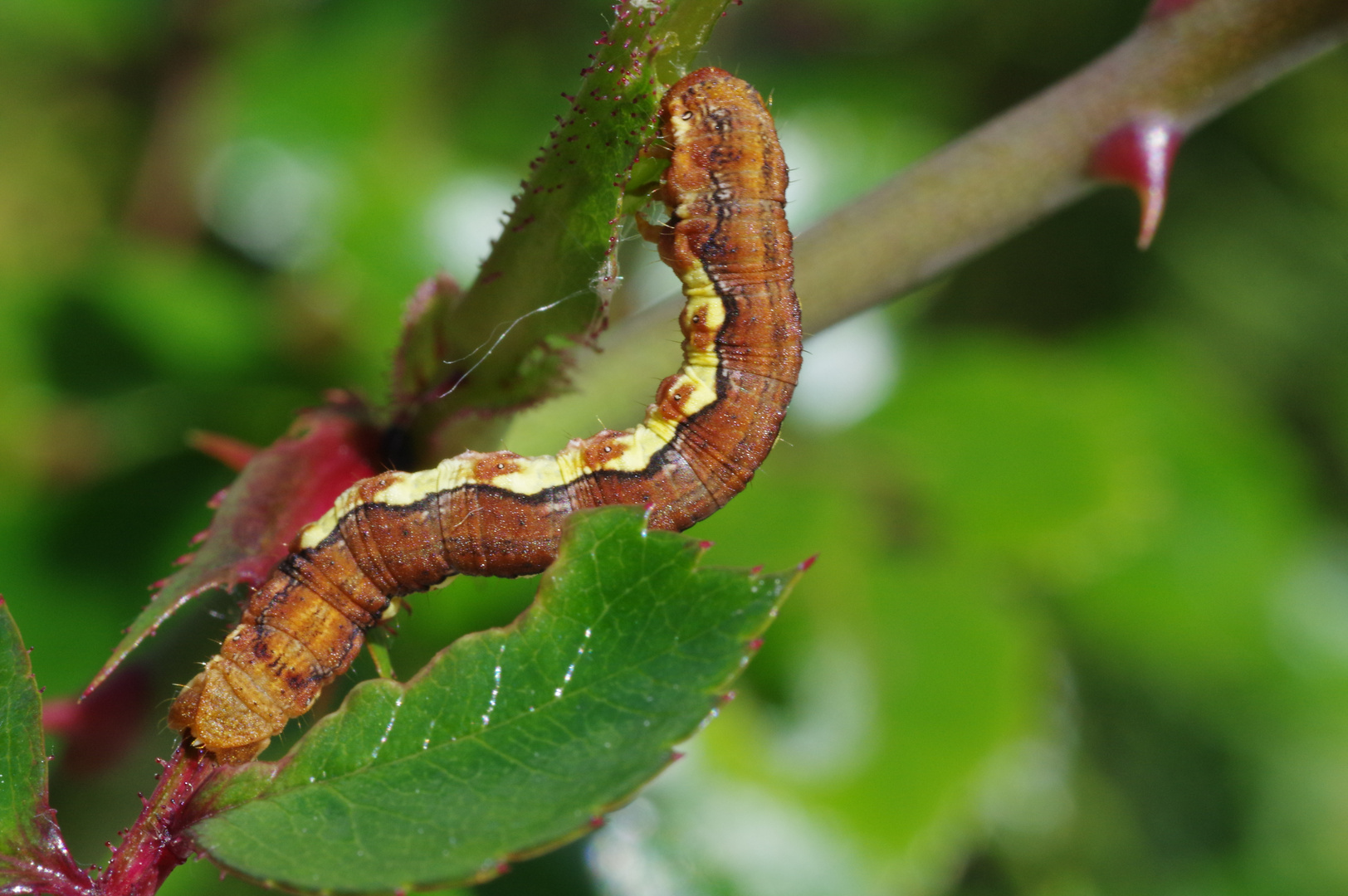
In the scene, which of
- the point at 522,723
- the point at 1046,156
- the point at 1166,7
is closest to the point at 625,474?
the point at 522,723

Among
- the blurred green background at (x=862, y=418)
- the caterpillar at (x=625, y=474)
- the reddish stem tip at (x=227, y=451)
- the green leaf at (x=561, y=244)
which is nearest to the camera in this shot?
the green leaf at (x=561, y=244)

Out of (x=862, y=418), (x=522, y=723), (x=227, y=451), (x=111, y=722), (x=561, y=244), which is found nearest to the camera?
(x=522, y=723)

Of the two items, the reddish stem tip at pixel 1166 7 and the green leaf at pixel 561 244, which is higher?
the reddish stem tip at pixel 1166 7

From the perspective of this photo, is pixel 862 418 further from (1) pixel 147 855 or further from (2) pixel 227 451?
(1) pixel 147 855

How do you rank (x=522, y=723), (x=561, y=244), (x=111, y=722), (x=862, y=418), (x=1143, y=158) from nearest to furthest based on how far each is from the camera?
1. (x=522, y=723)
2. (x=561, y=244)
3. (x=1143, y=158)
4. (x=111, y=722)
5. (x=862, y=418)

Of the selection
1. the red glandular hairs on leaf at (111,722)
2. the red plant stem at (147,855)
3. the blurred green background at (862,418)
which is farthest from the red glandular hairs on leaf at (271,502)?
the red glandular hairs on leaf at (111,722)

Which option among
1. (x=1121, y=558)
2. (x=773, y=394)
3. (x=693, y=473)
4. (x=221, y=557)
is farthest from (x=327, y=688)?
(x=1121, y=558)

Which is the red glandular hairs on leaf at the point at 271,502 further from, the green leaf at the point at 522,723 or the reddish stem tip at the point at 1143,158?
the reddish stem tip at the point at 1143,158
